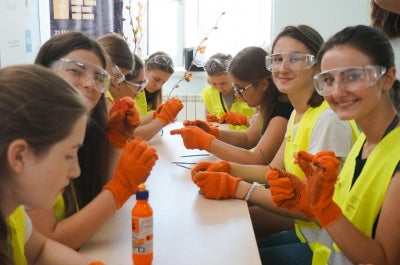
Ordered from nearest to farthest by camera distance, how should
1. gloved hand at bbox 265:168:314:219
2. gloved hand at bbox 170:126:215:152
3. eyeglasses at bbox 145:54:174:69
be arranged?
gloved hand at bbox 265:168:314:219
gloved hand at bbox 170:126:215:152
eyeglasses at bbox 145:54:174:69

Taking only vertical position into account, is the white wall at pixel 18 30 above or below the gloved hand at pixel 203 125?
above

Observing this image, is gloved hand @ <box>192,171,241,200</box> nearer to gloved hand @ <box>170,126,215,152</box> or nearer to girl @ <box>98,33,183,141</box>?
gloved hand @ <box>170,126,215,152</box>

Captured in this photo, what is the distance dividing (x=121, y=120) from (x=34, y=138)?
109 centimetres

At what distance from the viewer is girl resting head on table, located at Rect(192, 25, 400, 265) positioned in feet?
3.90

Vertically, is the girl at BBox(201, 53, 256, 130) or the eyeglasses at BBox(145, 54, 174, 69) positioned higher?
the eyeglasses at BBox(145, 54, 174, 69)

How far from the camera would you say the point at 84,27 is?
422 cm

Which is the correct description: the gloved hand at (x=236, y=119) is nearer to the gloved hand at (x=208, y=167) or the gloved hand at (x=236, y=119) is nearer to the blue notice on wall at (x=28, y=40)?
the gloved hand at (x=208, y=167)

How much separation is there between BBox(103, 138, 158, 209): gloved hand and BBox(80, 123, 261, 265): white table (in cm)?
11

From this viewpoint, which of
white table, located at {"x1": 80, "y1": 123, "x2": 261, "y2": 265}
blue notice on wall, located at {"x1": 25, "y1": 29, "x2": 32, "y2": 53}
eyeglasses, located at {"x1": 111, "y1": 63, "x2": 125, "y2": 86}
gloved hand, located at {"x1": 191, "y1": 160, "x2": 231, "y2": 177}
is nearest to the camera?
white table, located at {"x1": 80, "y1": 123, "x2": 261, "y2": 265}

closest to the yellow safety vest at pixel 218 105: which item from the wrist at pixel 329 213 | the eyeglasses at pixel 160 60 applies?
the eyeglasses at pixel 160 60

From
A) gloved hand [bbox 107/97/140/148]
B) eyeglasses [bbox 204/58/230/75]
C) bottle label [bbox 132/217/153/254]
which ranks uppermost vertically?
eyeglasses [bbox 204/58/230/75]

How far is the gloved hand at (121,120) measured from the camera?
6.24ft

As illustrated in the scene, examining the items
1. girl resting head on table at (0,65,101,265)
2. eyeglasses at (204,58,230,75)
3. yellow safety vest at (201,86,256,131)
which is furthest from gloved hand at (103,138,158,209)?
yellow safety vest at (201,86,256,131)

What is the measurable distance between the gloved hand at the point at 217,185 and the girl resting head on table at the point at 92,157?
26 cm
